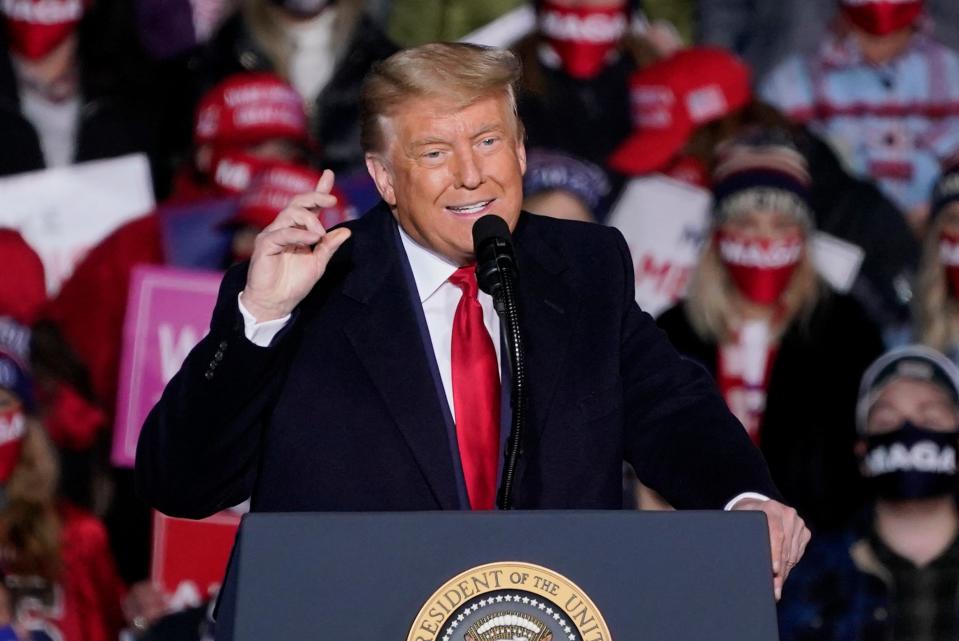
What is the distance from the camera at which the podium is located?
1891 millimetres

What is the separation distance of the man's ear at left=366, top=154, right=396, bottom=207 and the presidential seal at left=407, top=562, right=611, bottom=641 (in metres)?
0.79

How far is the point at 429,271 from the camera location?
2531mm

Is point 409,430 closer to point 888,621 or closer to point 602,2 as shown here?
point 888,621

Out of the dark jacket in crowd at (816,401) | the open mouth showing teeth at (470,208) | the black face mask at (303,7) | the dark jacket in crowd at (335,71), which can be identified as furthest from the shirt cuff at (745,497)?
the black face mask at (303,7)

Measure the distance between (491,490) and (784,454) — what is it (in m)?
2.92

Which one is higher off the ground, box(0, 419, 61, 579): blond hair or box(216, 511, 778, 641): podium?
box(216, 511, 778, 641): podium

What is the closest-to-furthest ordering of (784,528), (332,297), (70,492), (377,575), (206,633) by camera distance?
(377,575)
(784,528)
(332,297)
(206,633)
(70,492)

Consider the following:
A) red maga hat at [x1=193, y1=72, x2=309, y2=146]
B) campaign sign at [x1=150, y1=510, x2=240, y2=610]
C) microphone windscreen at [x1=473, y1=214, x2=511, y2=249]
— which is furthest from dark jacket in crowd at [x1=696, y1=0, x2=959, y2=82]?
microphone windscreen at [x1=473, y1=214, x2=511, y2=249]

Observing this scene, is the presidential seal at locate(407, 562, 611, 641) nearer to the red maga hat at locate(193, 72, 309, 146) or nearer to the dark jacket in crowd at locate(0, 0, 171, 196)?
the red maga hat at locate(193, 72, 309, 146)

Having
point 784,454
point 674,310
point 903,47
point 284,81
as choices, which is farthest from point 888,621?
point 284,81

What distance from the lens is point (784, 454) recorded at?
5.16 metres

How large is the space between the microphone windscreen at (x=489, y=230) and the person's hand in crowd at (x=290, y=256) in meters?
0.16

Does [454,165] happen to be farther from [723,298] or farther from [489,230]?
[723,298]

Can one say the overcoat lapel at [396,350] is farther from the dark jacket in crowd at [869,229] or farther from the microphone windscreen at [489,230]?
the dark jacket in crowd at [869,229]
